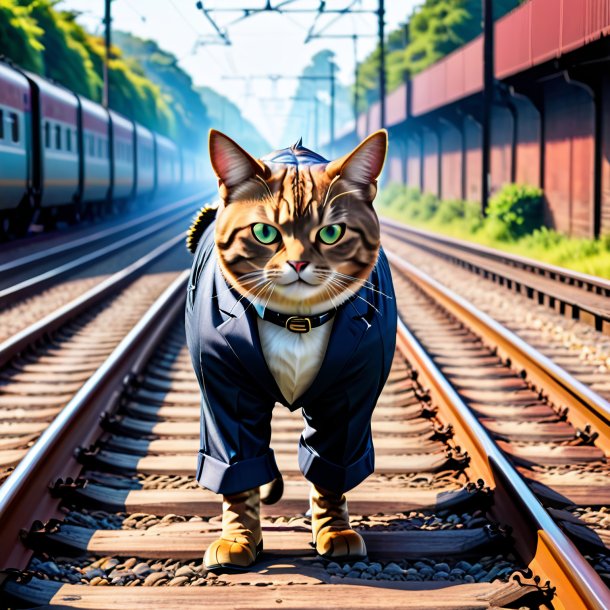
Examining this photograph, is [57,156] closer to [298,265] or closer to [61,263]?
[61,263]

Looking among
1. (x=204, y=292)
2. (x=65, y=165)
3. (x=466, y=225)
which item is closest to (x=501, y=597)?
(x=204, y=292)

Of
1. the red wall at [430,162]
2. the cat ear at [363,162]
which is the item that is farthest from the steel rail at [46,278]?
the red wall at [430,162]

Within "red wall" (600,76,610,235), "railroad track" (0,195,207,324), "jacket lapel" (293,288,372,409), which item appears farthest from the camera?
"red wall" (600,76,610,235)

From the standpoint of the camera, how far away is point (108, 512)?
14.9 ft

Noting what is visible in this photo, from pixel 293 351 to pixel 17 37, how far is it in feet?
89.0

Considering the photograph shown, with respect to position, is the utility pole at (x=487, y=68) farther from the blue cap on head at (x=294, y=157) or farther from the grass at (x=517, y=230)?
the blue cap on head at (x=294, y=157)

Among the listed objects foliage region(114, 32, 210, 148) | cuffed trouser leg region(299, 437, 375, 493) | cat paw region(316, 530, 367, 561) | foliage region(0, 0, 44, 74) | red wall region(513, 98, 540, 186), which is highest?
foliage region(114, 32, 210, 148)

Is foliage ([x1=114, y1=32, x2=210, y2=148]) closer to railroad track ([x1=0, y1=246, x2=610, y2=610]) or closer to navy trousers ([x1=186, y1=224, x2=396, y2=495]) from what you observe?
railroad track ([x1=0, y1=246, x2=610, y2=610])

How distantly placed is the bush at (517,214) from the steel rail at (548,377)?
36.9 ft

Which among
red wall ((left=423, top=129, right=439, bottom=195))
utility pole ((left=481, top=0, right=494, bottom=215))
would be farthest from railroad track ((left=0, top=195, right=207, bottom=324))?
red wall ((left=423, top=129, right=439, bottom=195))

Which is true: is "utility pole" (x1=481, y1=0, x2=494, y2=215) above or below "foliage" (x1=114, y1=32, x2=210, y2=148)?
below

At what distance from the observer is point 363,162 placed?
325 cm

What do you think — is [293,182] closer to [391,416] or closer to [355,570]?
[355,570]

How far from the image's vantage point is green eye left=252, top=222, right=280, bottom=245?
10.4 feet
